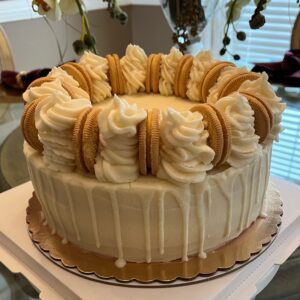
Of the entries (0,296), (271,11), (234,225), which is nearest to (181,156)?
(234,225)

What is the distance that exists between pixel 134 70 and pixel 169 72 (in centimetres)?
11

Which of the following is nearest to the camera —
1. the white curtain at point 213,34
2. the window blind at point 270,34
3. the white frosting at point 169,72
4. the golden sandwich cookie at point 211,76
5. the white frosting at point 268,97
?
the white frosting at point 268,97

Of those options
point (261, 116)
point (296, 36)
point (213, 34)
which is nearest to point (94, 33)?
point (213, 34)

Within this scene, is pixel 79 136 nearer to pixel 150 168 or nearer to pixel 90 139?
pixel 90 139

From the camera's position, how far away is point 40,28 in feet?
9.62

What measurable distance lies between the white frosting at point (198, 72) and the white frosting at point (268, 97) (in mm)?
276

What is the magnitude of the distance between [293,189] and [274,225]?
186mm

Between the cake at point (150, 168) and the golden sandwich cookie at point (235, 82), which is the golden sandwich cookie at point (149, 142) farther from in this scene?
the golden sandwich cookie at point (235, 82)

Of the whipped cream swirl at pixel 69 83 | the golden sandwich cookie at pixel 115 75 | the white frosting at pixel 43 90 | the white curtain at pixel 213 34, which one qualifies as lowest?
the white curtain at pixel 213 34

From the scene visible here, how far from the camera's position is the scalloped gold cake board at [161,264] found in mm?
882

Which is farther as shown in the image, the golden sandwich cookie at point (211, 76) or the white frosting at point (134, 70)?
the white frosting at point (134, 70)

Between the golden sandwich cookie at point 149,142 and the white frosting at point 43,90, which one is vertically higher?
the white frosting at point 43,90

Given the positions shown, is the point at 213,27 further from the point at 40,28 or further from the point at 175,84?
the point at 175,84

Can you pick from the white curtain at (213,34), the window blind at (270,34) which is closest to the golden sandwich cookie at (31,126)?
the window blind at (270,34)
